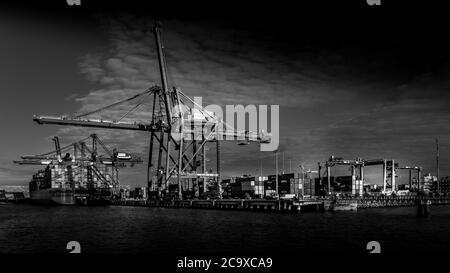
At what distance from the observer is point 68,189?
11819 centimetres

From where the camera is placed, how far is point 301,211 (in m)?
63.8

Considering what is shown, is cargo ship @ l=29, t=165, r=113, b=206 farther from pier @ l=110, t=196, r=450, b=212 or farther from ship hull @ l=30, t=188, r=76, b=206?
pier @ l=110, t=196, r=450, b=212

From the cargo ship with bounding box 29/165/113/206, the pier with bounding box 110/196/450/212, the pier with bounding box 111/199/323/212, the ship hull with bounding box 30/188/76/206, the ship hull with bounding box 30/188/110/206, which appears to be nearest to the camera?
the pier with bounding box 111/199/323/212

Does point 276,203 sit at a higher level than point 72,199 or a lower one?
higher

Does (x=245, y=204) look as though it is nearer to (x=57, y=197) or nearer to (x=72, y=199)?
(x=72, y=199)

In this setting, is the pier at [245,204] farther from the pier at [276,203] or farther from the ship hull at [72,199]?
the ship hull at [72,199]

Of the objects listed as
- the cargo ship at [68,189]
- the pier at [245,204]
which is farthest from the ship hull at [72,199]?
the pier at [245,204]

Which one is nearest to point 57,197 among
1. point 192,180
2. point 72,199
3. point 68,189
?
point 68,189

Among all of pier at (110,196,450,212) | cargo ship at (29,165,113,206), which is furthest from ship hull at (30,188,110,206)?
pier at (110,196,450,212)

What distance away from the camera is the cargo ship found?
11594 centimetres

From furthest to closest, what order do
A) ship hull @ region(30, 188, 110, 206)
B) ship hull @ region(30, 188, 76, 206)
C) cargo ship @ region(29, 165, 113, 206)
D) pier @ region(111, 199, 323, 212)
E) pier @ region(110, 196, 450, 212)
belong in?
1. cargo ship @ region(29, 165, 113, 206)
2. ship hull @ region(30, 188, 76, 206)
3. ship hull @ region(30, 188, 110, 206)
4. pier @ region(110, 196, 450, 212)
5. pier @ region(111, 199, 323, 212)

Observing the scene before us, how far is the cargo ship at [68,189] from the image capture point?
11594cm
